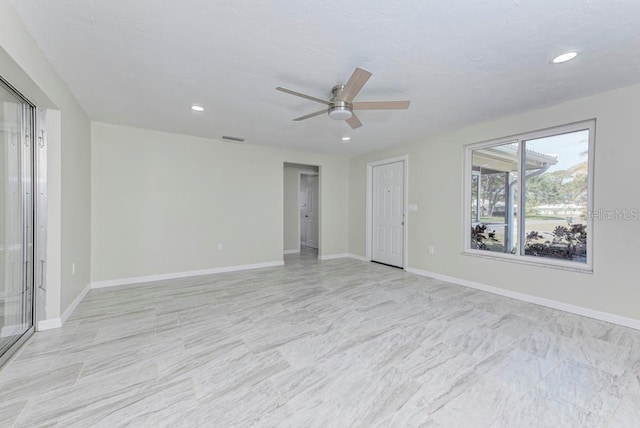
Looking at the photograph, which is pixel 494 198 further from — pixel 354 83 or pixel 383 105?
pixel 354 83

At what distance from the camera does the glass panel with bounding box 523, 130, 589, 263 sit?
299cm

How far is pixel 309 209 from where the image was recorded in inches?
302

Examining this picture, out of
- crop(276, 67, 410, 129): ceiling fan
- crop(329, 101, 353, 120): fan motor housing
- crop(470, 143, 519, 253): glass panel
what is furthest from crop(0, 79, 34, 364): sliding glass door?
crop(470, 143, 519, 253): glass panel

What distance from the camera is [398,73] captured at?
2.33m

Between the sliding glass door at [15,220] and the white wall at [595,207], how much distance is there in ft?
15.6

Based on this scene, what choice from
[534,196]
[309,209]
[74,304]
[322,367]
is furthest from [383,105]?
[309,209]

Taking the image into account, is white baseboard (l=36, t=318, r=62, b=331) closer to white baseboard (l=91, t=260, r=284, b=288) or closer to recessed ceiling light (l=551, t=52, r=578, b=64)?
white baseboard (l=91, t=260, r=284, b=288)

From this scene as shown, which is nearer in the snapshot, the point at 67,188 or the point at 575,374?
the point at 575,374

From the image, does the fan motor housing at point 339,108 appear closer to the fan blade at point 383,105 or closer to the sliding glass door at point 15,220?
the fan blade at point 383,105

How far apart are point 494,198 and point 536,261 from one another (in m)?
0.97

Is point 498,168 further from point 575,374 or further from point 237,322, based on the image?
point 237,322

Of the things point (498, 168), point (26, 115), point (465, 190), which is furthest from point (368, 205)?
point (26, 115)

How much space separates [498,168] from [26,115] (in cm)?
521

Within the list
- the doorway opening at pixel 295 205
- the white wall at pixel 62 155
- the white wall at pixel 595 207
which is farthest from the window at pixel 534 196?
the white wall at pixel 62 155
